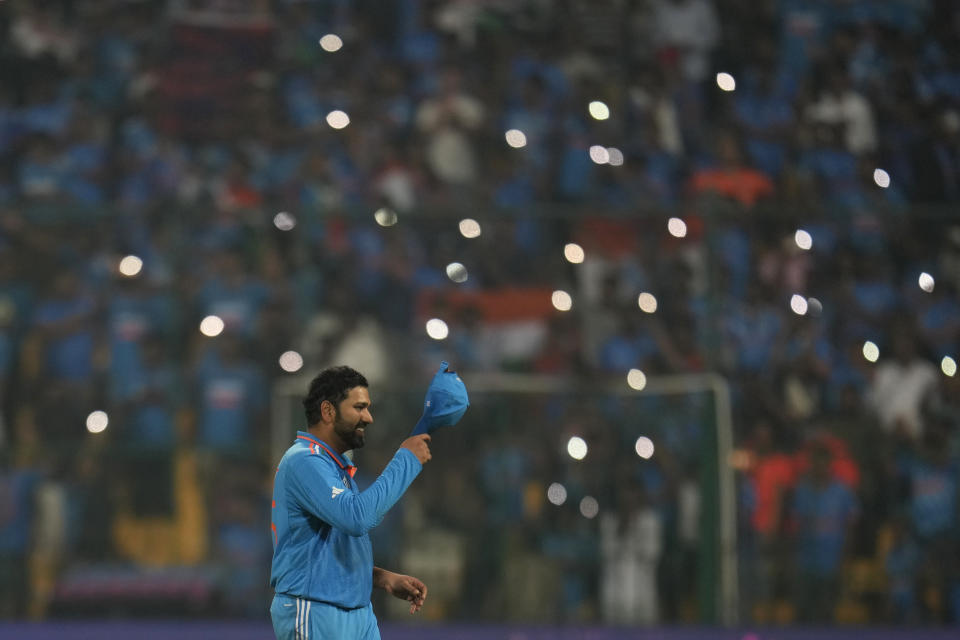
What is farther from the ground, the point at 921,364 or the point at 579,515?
the point at 921,364

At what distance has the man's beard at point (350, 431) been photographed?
5.30 meters

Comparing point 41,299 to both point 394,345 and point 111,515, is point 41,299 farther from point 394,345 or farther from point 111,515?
point 394,345

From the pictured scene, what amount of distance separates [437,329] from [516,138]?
308cm

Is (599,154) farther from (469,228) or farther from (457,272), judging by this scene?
(457,272)

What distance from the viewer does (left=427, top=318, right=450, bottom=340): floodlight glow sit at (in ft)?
38.6

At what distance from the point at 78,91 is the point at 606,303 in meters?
6.57

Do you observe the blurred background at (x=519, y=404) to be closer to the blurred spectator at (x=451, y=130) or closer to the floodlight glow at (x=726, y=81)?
the blurred spectator at (x=451, y=130)

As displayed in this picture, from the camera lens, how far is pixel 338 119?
1459cm

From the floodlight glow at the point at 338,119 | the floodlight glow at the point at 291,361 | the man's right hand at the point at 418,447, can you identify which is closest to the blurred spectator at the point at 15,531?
the floodlight glow at the point at 291,361

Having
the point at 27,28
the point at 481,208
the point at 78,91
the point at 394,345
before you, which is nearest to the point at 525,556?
the point at 394,345

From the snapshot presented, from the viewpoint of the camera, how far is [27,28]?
15.5m

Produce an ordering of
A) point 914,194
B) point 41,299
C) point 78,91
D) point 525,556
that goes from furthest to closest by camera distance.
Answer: point 78,91 < point 914,194 < point 41,299 < point 525,556

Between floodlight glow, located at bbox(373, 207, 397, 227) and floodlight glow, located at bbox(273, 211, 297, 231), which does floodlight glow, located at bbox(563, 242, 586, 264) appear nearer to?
floodlight glow, located at bbox(373, 207, 397, 227)

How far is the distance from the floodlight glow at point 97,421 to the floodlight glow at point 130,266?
46.3 inches
